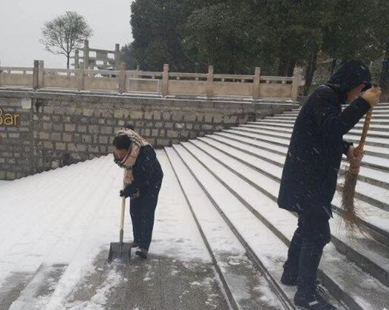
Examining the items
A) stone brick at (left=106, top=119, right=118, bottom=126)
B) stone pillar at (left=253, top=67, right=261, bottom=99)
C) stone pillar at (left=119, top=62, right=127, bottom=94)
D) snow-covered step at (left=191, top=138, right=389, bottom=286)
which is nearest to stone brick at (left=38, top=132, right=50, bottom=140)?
stone brick at (left=106, top=119, right=118, bottom=126)

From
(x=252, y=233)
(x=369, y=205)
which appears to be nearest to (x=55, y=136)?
(x=252, y=233)

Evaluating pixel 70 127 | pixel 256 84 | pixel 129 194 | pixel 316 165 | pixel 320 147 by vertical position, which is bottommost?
pixel 70 127

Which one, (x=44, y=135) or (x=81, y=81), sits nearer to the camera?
(x=81, y=81)

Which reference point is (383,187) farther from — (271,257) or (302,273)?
(302,273)

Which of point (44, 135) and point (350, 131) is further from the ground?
point (350, 131)

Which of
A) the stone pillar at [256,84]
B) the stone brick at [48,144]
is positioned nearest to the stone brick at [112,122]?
the stone brick at [48,144]

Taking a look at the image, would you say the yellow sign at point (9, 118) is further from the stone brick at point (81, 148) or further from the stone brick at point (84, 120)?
the stone brick at point (81, 148)

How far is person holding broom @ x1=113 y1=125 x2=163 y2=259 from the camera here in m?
3.91

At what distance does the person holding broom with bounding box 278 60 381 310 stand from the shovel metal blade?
1962 millimetres

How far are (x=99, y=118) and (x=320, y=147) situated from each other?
12271 millimetres

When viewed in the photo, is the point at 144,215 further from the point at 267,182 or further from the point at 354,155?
the point at 267,182

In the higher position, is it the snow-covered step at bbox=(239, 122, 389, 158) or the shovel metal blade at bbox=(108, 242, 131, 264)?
the snow-covered step at bbox=(239, 122, 389, 158)

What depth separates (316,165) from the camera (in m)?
2.62

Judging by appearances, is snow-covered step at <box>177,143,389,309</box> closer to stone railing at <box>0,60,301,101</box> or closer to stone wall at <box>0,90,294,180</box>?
stone wall at <box>0,90,294,180</box>
